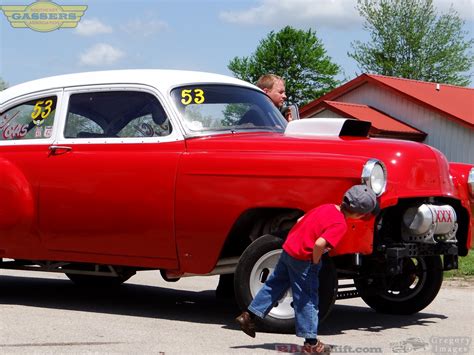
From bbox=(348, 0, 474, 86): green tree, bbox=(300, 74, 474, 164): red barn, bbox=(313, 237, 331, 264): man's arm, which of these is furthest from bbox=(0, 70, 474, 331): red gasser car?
bbox=(348, 0, 474, 86): green tree

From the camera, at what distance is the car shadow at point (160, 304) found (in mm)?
7207

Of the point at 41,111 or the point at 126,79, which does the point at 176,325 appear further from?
the point at 41,111

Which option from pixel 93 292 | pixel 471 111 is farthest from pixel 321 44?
pixel 93 292

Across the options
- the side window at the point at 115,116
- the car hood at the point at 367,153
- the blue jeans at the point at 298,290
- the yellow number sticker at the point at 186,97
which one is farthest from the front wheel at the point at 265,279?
the yellow number sticker at the point at 186,97

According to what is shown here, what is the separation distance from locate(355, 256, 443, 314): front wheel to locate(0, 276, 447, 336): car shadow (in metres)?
0.09

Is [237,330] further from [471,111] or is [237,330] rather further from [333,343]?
[471,111]

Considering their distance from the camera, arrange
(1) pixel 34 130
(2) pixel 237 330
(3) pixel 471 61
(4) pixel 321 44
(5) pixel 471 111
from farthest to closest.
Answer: (4) pixel 321 44, (3) pixel 471 61, (5) pixel 471 111, (1) pixel 34 130, (2) pixel 237 330

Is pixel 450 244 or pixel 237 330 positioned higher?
pixel 450 244

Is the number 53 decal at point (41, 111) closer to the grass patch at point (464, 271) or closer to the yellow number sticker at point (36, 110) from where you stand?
the yellow number sticker at point (36, 110)

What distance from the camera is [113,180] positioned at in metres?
7.18

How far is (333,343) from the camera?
6195 mm

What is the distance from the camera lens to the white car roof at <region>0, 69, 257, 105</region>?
7539 mm

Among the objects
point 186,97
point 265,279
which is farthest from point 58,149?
point 265,279

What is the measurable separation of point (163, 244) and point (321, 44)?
65.9 meters
